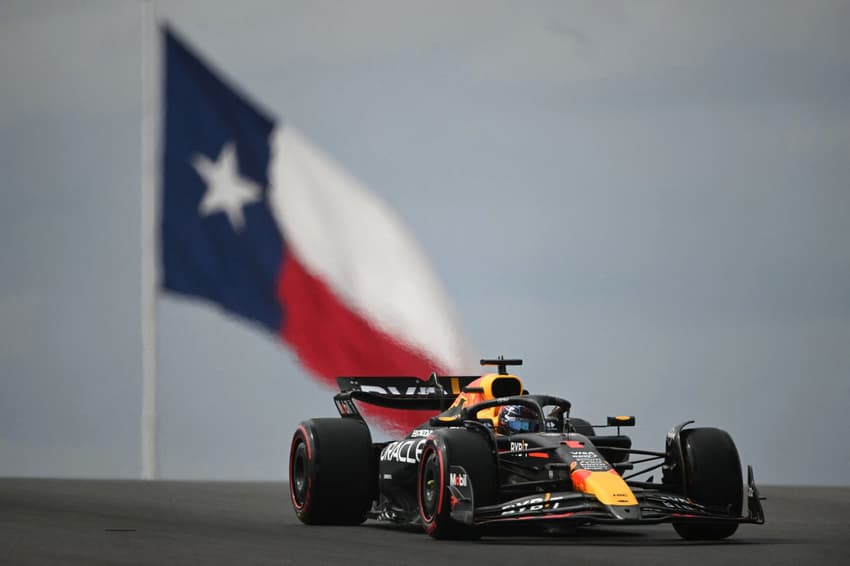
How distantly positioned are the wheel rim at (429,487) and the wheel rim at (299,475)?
289cm

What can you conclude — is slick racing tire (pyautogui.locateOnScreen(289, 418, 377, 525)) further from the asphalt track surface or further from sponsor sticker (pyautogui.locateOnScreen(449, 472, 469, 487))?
sponsor sticker (pyautogui.locateOnScreen(449, 472, 469, 487))

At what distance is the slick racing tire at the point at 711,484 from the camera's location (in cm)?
1781

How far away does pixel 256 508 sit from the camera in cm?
2328

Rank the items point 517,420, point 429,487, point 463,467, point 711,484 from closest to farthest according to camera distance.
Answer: point 463,467, point 429,487, point 711,484, point 517,420

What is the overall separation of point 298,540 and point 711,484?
15.6 ft

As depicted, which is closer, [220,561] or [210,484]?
[220,561]

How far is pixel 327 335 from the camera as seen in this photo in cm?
2814

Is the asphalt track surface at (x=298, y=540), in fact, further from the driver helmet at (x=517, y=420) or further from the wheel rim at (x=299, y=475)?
the driver helmet at (x=517, y=420)

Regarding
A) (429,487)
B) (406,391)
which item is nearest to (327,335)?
(406,391)

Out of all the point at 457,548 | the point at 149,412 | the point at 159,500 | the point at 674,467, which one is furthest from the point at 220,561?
the point at 149,412

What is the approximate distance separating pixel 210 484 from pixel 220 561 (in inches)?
679

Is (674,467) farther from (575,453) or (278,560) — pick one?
(278,560)

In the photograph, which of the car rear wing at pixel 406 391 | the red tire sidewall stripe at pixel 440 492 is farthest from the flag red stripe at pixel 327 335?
the red tire sidewall stripe at pixel 440 492

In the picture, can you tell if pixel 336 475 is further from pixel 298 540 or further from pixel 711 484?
pixel 711 484
